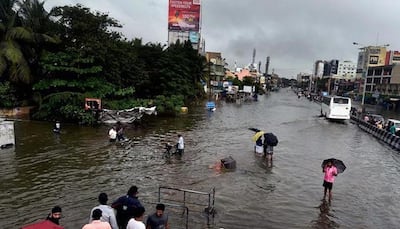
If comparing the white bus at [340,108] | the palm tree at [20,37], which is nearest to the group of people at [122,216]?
the palm tree at [20,37]

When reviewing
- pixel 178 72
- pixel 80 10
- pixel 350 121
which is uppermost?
pixel 80 10

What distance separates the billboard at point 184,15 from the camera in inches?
3679

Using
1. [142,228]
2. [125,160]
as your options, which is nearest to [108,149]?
[125,160]

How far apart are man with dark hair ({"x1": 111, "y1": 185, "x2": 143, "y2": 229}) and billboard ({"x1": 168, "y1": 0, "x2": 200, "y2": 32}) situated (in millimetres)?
88852

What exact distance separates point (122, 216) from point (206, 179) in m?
8.35

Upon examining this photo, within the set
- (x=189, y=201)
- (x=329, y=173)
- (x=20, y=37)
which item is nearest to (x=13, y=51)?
(x=20, y=37)

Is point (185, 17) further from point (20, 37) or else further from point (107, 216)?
point (107, 216)

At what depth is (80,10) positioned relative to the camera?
121ft

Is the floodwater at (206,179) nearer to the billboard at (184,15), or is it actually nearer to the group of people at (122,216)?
the group of people at (122,216)

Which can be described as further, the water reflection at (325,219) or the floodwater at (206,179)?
the floodwater at (206,179)

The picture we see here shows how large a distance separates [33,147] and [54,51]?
1905 cm

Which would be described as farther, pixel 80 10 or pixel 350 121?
pixel 350 121

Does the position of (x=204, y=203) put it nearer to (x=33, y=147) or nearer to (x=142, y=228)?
(x=142, y=228)

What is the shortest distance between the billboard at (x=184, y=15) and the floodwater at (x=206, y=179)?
69384 millimetres
